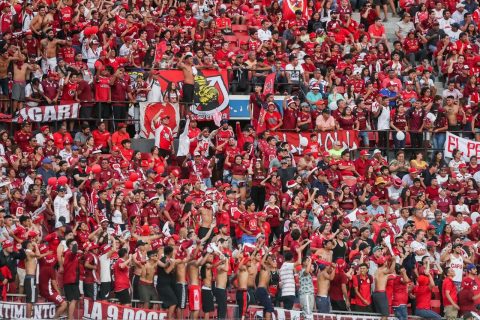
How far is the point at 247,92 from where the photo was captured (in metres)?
37.2

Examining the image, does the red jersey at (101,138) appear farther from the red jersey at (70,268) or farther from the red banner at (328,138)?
the red jersey at (70,268)

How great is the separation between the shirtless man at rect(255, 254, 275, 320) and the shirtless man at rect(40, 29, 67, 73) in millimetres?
8054

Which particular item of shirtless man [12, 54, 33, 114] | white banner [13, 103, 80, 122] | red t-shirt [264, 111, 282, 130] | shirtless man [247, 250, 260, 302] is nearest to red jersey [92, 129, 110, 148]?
white banner [13, 103, 80, 122]

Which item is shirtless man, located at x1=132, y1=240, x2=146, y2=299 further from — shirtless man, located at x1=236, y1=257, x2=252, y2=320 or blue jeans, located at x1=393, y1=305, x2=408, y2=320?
blue jeans, located at x1=393, y1=305, x2=408, y2=320

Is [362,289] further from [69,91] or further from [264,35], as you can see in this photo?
[264,35]

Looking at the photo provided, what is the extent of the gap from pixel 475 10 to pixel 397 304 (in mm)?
13027

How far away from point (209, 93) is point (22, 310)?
350 inches

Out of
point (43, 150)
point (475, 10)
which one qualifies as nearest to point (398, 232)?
point (43, 150)

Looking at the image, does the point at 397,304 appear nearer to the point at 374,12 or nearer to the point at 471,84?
the point at 471,84

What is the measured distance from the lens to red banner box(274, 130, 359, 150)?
36.3m

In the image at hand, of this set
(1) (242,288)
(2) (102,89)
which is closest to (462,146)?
(2) (102,89)

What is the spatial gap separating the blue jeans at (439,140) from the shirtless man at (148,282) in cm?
980

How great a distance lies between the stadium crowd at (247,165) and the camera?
98.8 feet

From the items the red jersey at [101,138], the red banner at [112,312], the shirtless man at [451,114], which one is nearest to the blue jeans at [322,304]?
the red banner at [112,312]
